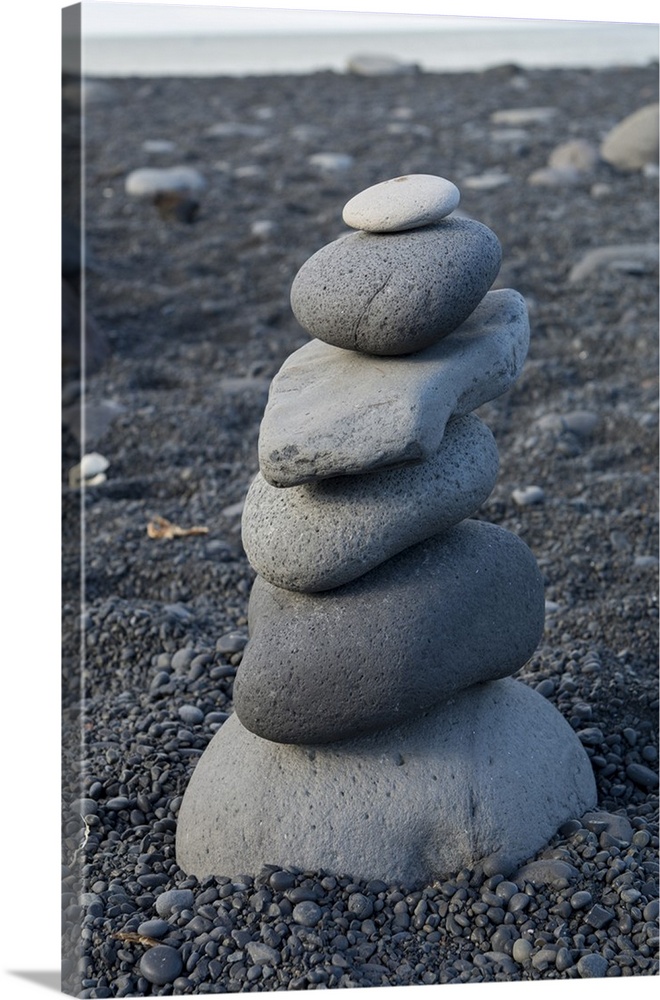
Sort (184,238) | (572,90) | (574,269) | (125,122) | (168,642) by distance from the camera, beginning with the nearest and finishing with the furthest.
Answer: (168,642)
(574,269)
(184,238)
(125,122)
(572,90)

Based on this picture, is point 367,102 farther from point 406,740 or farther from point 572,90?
point 406,740

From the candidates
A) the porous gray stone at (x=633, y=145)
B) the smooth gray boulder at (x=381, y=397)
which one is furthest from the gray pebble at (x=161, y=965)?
the porous gray stone at (x=633, y=145)

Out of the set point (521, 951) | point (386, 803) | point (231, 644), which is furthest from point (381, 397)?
point (231, 644)

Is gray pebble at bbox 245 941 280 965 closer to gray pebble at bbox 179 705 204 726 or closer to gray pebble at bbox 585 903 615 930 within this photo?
gray pebble at bbox 585 903 615 930

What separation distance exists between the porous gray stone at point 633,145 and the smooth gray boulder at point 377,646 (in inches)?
312

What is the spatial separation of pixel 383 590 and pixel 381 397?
0.50 meters

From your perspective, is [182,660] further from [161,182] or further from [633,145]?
[633,145]

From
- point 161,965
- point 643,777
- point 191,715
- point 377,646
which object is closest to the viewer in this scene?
point 161,965

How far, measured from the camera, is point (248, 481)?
663 cm

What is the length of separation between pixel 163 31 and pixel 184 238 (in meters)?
5.79

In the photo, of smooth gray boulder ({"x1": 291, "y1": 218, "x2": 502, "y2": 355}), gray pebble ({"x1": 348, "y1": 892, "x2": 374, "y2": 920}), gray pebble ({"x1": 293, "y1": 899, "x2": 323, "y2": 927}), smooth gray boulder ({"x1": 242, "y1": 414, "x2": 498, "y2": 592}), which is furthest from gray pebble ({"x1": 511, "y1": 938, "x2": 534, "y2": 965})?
smooth gray boulder ({"x1": 291, "y1": 218, "x2": 502, "y2": 355})

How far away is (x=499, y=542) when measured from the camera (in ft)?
12.7

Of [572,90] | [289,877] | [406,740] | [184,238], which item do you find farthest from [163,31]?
[572,90]

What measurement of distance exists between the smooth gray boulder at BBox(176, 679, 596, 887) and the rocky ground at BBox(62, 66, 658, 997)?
6 cm
